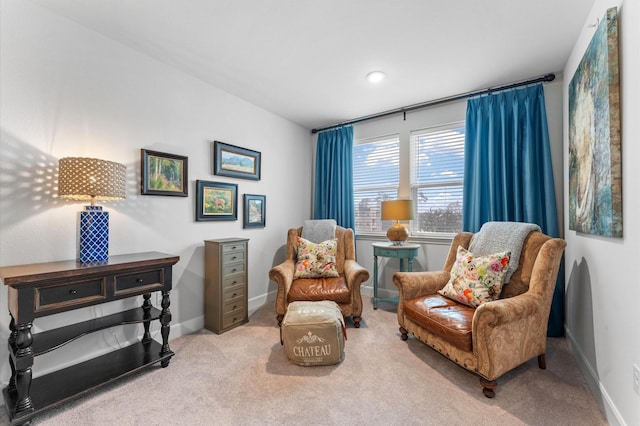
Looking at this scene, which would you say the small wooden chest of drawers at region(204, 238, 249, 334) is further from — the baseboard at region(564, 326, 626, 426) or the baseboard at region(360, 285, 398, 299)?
the baseboard at region(564, 326, 626, 426)

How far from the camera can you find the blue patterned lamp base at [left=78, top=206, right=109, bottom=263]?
6.14 ft

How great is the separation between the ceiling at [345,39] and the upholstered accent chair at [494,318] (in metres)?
1.56

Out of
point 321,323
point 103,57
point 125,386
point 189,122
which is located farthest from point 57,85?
point 321,323

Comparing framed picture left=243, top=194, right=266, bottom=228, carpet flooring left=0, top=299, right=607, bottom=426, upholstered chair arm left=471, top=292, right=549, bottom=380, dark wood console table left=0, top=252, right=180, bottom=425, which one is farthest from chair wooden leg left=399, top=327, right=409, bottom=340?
framed picture left=243, top=194, right=266, bottom=228

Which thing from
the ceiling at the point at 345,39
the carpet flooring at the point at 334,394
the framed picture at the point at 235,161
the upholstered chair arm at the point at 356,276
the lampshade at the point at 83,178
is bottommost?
the carpet flooring at the point at 334,394

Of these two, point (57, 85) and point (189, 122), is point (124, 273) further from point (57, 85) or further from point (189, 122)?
point (189, 122)

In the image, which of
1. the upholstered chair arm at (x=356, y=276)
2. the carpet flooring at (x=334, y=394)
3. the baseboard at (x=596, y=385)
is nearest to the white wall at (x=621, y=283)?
the baseboard at (x=596, y=385)

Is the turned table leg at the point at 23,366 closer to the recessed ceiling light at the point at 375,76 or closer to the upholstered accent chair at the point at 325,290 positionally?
the upholstered accent chair at the point at 325,290

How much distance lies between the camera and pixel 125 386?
1.89 metres

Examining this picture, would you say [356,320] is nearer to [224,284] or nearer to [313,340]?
[313,340]

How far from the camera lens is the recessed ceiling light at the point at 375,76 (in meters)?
2.70

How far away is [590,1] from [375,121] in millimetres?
2310

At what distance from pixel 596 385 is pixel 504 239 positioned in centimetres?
106

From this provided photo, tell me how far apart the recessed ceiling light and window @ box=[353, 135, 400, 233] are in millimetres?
1073
